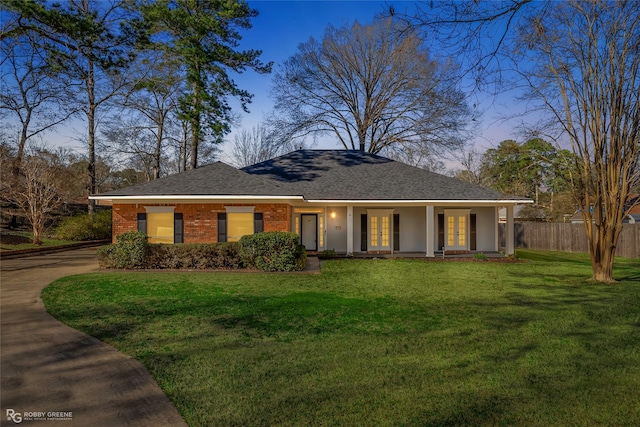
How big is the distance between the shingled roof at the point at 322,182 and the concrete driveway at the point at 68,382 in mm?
9323

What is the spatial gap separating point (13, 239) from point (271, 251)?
1546cm

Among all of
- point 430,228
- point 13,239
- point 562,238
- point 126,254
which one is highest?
point 430,228

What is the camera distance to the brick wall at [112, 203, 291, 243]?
52.1 feet

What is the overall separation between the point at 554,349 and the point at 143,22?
23.6m

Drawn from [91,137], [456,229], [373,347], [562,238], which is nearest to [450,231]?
[456,229]

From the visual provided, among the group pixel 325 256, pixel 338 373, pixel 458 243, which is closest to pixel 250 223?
pixel 325 256

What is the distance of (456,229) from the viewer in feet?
64.0

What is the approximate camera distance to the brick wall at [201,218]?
1588 cm

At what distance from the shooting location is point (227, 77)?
981 inches

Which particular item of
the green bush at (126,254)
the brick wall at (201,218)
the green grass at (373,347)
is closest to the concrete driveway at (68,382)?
the green grass at (373,347)

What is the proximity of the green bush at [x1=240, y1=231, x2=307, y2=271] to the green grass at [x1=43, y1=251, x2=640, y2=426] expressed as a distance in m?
2.17

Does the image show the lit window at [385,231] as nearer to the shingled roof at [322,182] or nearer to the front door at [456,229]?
the shingled roof at [322,182]

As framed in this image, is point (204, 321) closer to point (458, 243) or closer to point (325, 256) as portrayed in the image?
point (325, 256)

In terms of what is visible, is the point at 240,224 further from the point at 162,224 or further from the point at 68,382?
the point at 68,382
